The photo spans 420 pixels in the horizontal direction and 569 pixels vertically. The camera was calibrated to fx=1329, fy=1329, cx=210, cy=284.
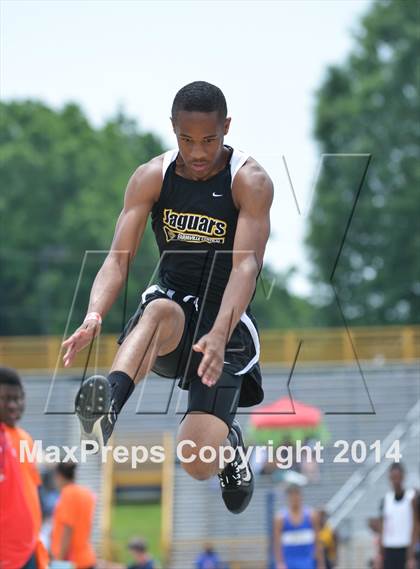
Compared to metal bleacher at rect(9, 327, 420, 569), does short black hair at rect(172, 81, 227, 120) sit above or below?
above

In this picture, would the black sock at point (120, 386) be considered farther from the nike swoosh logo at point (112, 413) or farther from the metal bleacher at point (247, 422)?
the metal bleacher at point (247, 422)

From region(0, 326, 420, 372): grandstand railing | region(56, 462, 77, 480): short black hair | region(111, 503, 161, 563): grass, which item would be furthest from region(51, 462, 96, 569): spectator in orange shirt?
region(0, 326, 420, 372): grandstand railing

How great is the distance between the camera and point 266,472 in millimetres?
19312

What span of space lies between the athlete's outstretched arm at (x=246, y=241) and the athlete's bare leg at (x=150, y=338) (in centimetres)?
25

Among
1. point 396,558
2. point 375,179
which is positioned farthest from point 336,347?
point 396,558

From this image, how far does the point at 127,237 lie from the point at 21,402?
2166 mm

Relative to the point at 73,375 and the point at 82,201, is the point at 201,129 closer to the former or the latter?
the point at 73,375

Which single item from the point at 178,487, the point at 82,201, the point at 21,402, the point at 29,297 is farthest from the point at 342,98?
the point at 21,402

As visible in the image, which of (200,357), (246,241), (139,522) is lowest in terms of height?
(139,522)

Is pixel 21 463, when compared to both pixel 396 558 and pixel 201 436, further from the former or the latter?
pixel 396 558

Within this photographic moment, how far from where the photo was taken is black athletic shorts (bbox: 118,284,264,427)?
21.0 ft

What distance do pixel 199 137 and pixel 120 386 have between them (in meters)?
1.19

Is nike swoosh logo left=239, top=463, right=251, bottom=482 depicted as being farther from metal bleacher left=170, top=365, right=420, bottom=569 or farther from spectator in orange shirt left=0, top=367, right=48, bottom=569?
metal bleacher left=170, top=365, right=420, bottom=569

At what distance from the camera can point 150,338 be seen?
604 centimetres
